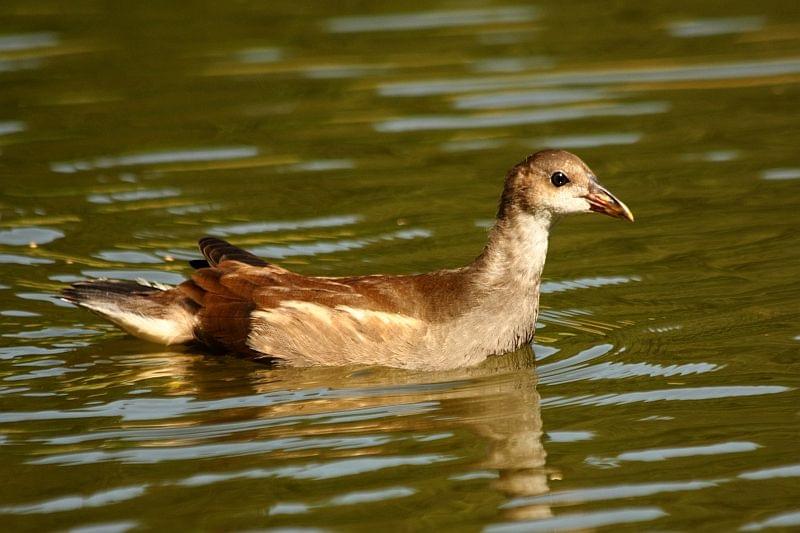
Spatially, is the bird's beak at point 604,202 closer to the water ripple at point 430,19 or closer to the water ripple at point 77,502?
the water ripple at point 77,502

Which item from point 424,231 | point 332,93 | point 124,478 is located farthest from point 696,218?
point 124,478

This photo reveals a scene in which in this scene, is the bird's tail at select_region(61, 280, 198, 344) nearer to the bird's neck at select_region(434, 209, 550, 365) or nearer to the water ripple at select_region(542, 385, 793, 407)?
the bird's neck at select_region(434, 209, 550, 365)

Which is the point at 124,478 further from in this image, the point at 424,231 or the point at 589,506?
the point at 424,231

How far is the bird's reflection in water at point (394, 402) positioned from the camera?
771 cm

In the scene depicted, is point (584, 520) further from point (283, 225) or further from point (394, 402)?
point (283, 225)

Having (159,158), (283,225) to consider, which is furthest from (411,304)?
(159,158)

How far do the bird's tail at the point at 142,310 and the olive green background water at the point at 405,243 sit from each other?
16 centimetres

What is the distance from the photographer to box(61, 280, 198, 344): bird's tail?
31.7ft

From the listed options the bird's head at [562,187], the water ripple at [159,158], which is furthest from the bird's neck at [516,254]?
the water ripple at [159,158]

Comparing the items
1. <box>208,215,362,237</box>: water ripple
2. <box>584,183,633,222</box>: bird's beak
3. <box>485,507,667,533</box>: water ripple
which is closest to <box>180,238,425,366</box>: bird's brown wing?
<box>584,183,633,222</box>: bird's beak

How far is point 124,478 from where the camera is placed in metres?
7.43

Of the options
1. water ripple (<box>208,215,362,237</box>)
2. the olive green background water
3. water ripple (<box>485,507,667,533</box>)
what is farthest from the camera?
water ripple (<box>208,215,362,237</box>)

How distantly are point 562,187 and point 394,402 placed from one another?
5.47 ft

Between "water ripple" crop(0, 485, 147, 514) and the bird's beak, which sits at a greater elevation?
the bird's beak
